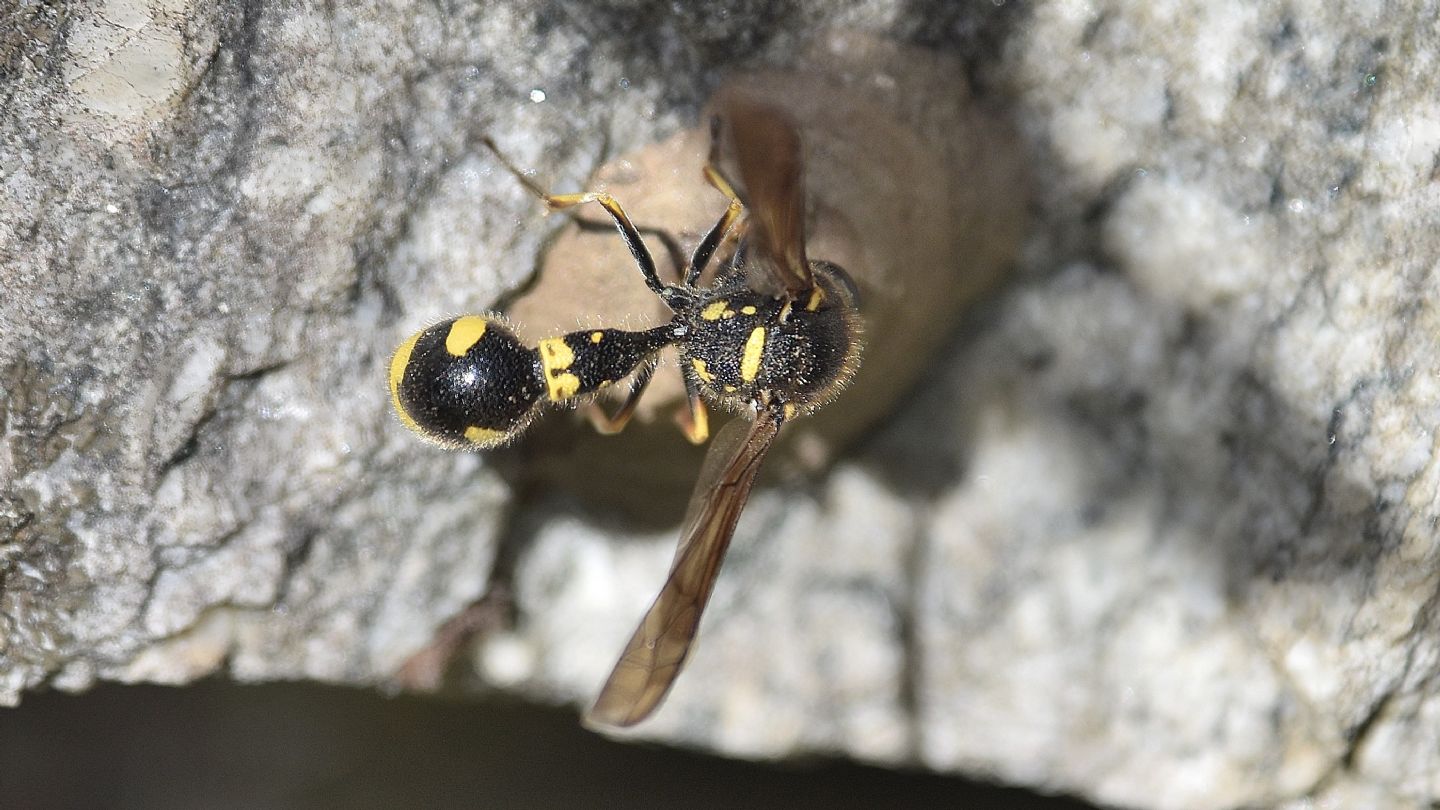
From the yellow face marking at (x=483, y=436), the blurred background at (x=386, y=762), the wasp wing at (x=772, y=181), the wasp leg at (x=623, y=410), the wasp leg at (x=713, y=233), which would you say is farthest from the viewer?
the blurred background at (x=386, y=762)

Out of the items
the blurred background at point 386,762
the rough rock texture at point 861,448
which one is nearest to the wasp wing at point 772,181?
the rough rock texture at point 861,448

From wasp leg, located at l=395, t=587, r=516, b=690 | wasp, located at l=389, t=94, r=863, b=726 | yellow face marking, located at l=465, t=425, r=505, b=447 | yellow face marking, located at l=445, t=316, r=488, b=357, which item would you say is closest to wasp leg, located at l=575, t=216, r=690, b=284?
wasp, located at l=389, t=94, r=863, b=726

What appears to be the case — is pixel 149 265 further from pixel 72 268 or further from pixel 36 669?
pixel 36 669

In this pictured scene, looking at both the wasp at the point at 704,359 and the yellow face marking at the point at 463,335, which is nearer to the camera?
the wasp at the point at 704,359

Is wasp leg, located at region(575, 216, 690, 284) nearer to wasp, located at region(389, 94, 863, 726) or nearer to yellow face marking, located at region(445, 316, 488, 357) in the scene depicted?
wasp, located at region(389, 94, 863, 726)

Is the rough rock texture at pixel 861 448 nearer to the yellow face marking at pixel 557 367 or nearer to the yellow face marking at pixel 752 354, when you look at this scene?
the yellow face marking at pixel 557 367

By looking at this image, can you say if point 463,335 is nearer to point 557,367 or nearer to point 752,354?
point 557,367

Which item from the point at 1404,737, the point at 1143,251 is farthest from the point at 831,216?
the point at 1404,737

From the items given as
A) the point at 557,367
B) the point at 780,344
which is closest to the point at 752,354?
the point at 780,344
